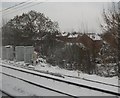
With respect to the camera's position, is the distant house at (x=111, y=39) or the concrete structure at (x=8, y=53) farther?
the concrete structure at (x=8, y=53)

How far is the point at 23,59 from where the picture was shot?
105ft

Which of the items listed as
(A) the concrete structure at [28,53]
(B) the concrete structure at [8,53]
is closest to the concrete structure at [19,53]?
(A) the concrete structure at [28,53]

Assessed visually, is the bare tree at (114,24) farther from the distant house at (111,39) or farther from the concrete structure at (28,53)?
the concrete structure at (28,53)

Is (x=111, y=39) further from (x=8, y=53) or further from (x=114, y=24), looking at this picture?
(x=8, y=53)

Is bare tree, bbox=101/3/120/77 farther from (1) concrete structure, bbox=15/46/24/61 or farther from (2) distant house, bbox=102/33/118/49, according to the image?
(1) concrete structure, bbox=15/46/24/61

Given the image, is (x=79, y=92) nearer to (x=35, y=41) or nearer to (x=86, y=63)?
(x=86, y=63)

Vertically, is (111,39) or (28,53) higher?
(111,39)

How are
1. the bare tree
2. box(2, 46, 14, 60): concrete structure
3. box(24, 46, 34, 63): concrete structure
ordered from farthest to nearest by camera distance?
1. box(2, 46, 14, 60): concrete structure
2. box(24, 46, 34, 63): concrete structure
3. the bare tree

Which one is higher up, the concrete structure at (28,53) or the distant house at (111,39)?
the distant house at (111,39)

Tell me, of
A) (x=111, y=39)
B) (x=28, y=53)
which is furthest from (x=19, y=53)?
(x=111, y=39)

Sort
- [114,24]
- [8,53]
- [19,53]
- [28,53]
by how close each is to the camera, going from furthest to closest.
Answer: [8,53] < [19,53] < [28,53] < [114,24]

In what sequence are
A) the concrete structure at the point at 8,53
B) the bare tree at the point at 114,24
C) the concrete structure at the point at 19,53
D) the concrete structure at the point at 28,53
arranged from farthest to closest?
the concrete structure at the point at 8,53, the concrete structure at the point at 19,53, the concrete structure at the point at 28,53, the bare tree at the point at 114,24

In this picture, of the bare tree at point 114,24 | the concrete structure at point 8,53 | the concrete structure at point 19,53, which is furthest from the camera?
the concrete structure at point 8,53

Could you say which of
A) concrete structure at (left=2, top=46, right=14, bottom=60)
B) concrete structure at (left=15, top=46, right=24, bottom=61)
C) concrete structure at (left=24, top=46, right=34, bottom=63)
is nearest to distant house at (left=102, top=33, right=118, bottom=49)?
concrete structure at (left=24, top=46, right=34, bottom=63)
